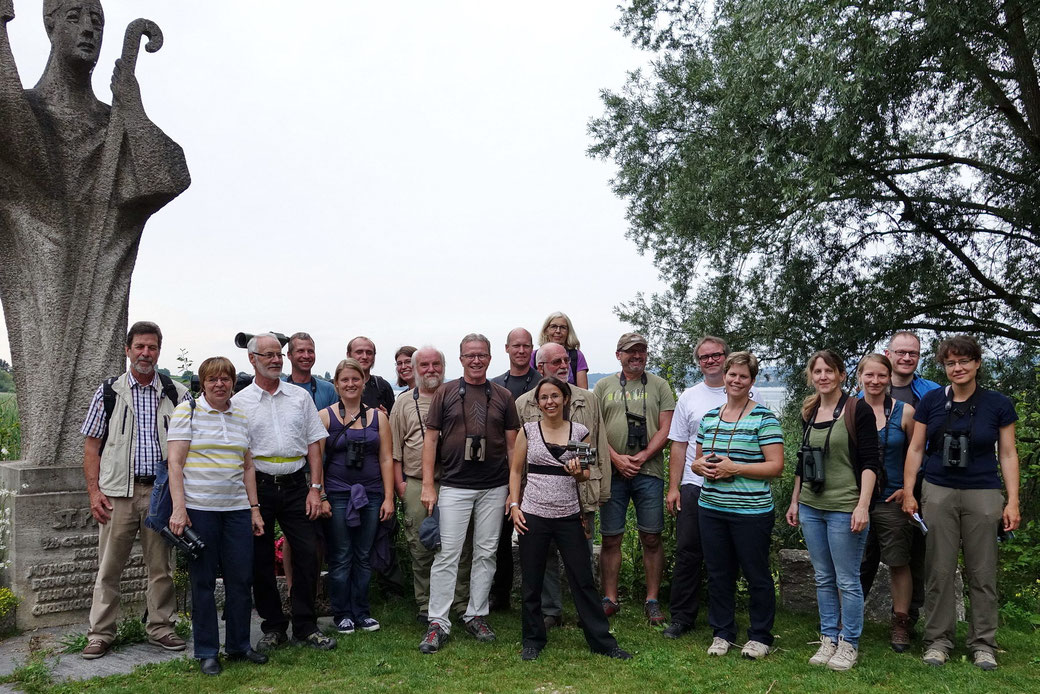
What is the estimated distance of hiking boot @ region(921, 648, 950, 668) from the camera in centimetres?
477

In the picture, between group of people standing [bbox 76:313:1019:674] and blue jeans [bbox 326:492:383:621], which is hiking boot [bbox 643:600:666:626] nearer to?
group of people standing [bbox 76:313:1019:674]

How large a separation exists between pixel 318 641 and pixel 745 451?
282 cm

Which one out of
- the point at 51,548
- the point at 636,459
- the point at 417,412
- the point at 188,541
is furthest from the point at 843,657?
the point at 51,548

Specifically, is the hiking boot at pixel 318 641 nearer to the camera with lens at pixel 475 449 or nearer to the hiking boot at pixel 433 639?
the hiking boot at pixel 433 639

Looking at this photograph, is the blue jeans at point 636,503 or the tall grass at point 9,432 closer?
the blue jeans at point 636,503

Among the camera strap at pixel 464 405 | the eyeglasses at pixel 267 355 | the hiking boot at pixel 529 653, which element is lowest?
the hiking boot at pixel 529 653

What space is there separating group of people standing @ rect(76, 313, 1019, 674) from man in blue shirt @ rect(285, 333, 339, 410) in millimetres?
377

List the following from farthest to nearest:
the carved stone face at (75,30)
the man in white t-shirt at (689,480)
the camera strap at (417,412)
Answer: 1. the carved stone face at (75,30)
2. the camera strap at (417,412)
3. the man in white t-shirt at (689,480)

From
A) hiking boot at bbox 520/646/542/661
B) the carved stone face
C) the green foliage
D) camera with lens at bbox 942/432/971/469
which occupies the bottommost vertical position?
hiking boot at bbox 520/646/542/661

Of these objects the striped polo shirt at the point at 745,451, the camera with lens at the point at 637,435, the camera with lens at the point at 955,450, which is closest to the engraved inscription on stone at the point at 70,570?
the camera with lens at the point at 637,435

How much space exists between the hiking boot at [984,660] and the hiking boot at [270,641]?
13.4ft

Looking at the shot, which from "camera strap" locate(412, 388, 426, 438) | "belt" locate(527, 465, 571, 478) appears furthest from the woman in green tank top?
"camera strap" locate(412, 388, 426, 438)

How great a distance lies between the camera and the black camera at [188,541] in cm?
446

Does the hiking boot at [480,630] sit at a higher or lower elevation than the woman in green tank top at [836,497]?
lower
